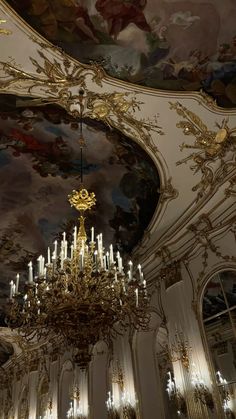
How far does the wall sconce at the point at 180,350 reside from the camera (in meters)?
7.39

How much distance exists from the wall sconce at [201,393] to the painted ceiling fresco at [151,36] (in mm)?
5263

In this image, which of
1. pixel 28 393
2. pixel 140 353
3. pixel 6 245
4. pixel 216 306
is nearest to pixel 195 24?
pixel 216 306

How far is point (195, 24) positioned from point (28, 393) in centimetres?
1479

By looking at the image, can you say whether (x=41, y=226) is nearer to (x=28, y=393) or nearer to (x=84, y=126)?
(x=84, y=126)

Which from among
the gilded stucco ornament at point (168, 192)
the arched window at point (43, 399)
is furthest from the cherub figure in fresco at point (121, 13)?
the arched window at point (43, 399)

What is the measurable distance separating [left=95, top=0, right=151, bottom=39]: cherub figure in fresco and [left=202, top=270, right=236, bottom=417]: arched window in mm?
4859

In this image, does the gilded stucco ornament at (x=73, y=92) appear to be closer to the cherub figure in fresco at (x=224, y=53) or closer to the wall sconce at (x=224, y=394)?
the cherub figure in fresco at (x=224, y=53)

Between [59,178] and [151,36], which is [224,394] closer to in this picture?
[59,178]

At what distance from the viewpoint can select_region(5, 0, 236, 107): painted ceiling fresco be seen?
4.99m

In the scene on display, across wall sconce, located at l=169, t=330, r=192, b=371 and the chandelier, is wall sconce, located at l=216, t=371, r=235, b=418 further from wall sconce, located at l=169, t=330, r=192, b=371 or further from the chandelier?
the chandelier

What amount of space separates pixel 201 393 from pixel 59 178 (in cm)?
545

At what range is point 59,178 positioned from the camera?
8.66m

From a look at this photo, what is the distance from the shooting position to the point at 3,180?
8586 mm

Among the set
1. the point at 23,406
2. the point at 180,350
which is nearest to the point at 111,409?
the point at 180,350
